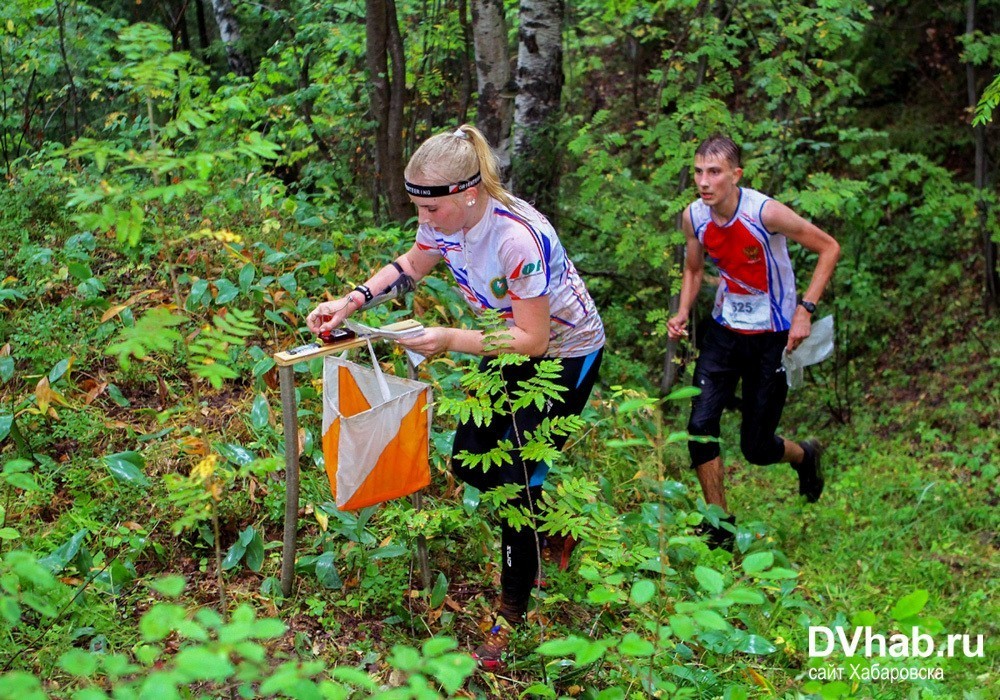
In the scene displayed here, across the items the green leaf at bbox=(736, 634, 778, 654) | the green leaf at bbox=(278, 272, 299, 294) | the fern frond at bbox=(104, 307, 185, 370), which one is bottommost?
the green leaf at bbox=(736, 634, 778, 654)

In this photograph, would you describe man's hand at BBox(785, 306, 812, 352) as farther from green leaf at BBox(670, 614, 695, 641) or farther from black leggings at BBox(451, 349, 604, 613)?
green leaf at BBox(670, 614, 695, 641)

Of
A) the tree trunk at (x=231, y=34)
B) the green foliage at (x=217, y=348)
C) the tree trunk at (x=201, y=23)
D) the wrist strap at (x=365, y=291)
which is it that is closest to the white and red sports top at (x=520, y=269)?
the wrist strap at (x=365, y=291)

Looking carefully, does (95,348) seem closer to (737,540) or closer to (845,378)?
(737,540)

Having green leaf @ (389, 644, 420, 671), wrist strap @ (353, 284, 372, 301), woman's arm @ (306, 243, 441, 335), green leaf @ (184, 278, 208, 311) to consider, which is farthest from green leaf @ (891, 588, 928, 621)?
green leaf @ (184, 278, 208, 311)

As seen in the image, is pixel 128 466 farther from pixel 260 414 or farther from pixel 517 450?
pixel 517 450

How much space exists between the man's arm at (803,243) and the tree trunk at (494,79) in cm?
220

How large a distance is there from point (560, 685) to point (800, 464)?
112 inches

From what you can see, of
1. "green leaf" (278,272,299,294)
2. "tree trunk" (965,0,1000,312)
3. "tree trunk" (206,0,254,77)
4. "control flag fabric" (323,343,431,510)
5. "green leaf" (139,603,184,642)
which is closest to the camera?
"green leaf" (139,603,184,642)

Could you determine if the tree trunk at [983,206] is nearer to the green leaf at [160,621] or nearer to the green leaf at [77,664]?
the green leaf at [160,621]

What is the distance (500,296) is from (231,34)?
6.23 metres

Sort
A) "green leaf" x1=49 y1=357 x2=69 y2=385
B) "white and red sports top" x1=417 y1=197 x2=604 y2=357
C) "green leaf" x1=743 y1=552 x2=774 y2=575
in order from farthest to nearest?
"green leaf" x1=49 y1=357 x2=69 y2=385 → "white and red sports top" x1=417 y1=197 x2=604 y2=357 → "green leaf" x1=743 y1=552 x2=774 y2=575

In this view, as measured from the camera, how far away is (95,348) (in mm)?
4641

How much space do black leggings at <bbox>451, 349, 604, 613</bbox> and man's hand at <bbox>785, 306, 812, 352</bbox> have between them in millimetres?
1630

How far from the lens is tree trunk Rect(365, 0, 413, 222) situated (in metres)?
5.85
